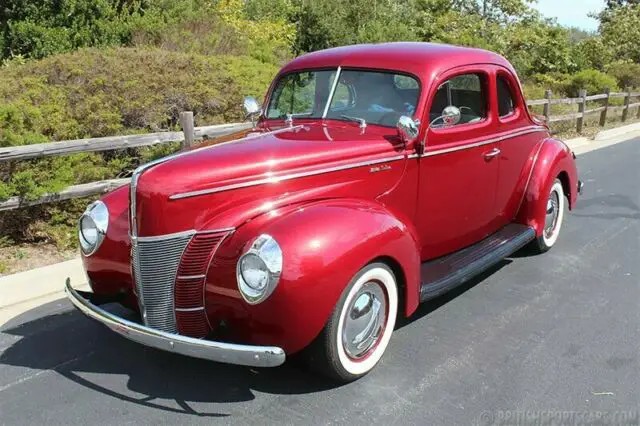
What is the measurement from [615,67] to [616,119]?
850cm

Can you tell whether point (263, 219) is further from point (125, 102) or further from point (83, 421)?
point (125, 102)

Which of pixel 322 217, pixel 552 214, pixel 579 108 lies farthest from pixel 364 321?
pixel 579 108

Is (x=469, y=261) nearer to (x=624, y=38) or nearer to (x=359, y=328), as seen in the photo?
(x=359, y=328)

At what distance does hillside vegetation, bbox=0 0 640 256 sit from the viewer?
5930 mm

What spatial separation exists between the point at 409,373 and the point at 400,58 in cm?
217

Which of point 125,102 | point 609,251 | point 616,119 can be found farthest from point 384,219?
point 616,119

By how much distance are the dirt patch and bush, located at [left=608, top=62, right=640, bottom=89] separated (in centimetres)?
2624

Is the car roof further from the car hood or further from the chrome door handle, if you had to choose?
the chrome door handle

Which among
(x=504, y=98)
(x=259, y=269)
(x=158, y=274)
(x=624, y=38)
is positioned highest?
(x=624, y=38)

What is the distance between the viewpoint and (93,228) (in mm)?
3654

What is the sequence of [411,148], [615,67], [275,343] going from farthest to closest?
[615,67] < [411,148] < [275,343]

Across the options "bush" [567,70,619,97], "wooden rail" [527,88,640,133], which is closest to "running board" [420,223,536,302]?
"wooden rail" [527,88,640,133]

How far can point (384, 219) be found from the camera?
3.38 metres

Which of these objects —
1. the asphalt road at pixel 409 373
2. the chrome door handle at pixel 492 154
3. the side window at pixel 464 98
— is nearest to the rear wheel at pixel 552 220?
the asphalt road at pixel 409 373
